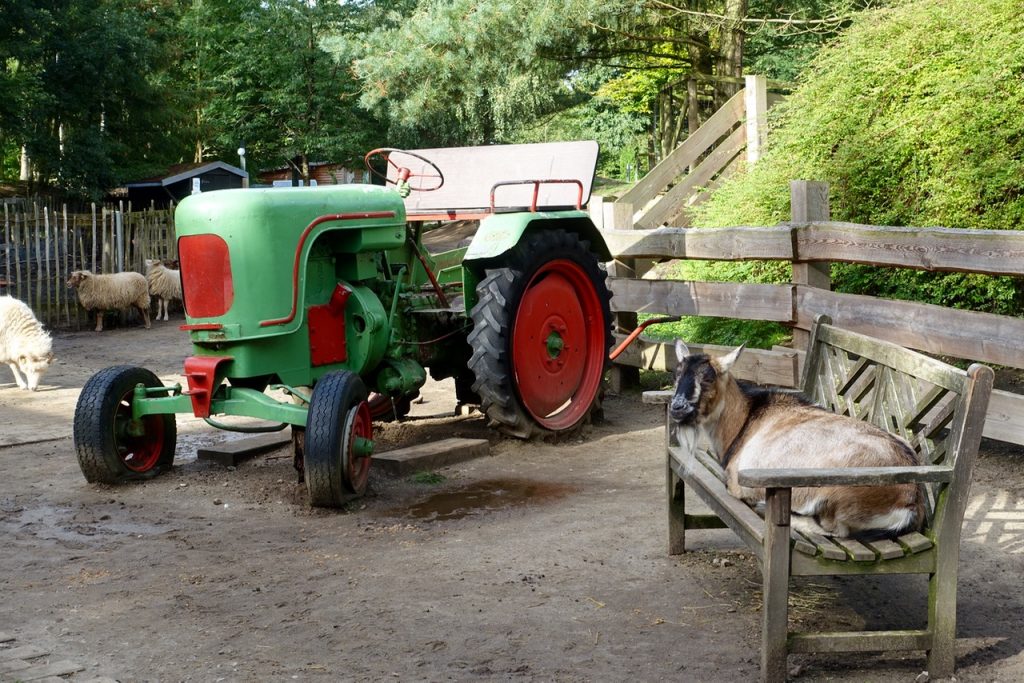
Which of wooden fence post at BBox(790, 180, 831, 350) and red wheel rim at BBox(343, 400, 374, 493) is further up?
wooden fence post at BBox(790, 180, 831, 350)

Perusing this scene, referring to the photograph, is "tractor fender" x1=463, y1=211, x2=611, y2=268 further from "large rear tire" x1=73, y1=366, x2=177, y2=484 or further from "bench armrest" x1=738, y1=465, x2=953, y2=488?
"bench armrest" x1=738, y1=465, x2=953, y2=488

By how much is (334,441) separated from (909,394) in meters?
2.78

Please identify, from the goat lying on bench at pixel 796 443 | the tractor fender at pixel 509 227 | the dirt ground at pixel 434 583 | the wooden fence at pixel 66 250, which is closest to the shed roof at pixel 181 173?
the wooden fence at pixel 66 250

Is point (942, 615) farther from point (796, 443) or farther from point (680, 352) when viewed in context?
point (680, 352)

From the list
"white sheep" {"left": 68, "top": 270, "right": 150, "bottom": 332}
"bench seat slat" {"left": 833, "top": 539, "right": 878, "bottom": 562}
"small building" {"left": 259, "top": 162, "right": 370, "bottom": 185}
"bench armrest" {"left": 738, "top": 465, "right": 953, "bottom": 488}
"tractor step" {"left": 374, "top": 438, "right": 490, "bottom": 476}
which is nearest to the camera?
"bench armrest" {"left": 738, "top": 465, "right": 953, "bottom": 488}

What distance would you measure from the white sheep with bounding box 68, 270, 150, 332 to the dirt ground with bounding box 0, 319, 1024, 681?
917 cm

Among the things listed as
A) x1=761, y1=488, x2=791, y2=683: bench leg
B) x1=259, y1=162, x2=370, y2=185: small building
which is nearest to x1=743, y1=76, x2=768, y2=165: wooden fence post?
x1=761, y1=488, x2=791, y2=683: bench leg

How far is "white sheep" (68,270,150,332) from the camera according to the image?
51.2 ft

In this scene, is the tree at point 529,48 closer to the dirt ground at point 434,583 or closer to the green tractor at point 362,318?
the green tractor at point 362,318

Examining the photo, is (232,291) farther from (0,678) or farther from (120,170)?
(120,170)

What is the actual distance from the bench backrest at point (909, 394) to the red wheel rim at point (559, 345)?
8.41ft

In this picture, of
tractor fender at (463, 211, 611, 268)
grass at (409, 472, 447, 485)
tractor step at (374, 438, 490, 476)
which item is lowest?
grass at (409, 472, 447, 485)

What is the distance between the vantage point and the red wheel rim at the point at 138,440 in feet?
21.1

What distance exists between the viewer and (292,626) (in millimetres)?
4148
